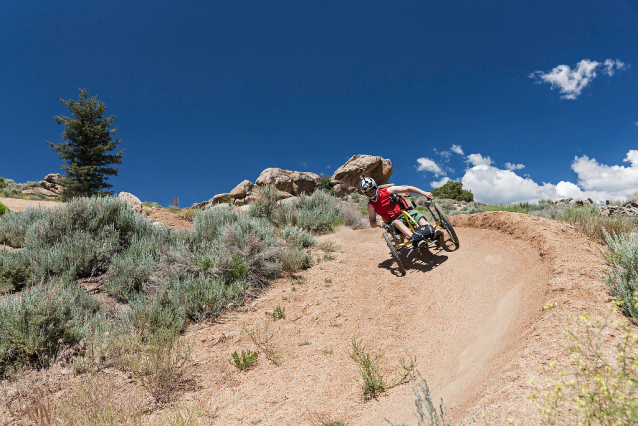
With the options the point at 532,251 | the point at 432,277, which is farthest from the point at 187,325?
the point at 532,251

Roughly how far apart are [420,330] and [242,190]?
2289cm

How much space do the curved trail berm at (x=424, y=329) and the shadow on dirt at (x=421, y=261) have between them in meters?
0.03

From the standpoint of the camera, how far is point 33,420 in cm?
300

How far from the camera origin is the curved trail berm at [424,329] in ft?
9.74

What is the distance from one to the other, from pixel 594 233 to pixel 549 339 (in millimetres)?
5000

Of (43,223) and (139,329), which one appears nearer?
(139,329)

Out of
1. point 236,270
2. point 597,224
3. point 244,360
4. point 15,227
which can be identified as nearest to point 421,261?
point 597,224

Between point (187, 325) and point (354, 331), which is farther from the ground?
point (187, 325)

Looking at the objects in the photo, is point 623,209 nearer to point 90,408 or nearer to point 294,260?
point 294,260

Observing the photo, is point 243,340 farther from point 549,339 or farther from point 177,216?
point 177,216

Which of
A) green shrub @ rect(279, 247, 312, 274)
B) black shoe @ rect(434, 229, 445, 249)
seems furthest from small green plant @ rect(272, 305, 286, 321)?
black shoe @ rect(434, 229, 445, 249)

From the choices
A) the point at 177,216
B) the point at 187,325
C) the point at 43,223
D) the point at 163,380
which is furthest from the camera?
the point at 177,216

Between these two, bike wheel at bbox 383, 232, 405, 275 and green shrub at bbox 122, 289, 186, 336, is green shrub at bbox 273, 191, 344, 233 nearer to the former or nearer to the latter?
bike wheel at bbox 383, 232, 405, 275

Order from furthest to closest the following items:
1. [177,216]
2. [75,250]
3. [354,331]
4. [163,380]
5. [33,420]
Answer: [177,216] < [75,250] < [354,331] < [163,380] < [33,420]
